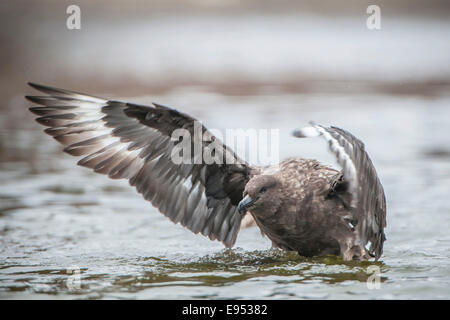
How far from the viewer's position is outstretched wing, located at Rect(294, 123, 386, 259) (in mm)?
4934

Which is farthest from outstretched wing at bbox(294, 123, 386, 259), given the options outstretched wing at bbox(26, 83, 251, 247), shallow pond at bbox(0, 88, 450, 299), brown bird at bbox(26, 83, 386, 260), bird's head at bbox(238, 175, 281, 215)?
outstretched wing at bbox(26, 83, 251, 247)

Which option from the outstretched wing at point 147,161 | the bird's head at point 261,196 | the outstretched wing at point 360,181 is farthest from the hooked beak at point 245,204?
the outstretched wing at point 360,181

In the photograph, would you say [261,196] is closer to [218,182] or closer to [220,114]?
[218,182]

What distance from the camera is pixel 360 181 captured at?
5.11m

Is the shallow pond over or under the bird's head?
under

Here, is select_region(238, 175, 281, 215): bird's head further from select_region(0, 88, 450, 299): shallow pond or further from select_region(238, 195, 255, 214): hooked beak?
select_region(0, 88, 450, 299): shallow pond

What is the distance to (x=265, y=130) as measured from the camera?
36.0 feet

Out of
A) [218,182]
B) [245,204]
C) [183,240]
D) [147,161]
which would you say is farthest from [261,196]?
[183,240]

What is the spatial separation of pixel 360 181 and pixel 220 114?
6.96m

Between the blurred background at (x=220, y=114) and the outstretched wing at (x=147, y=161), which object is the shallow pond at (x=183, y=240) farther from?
the outstretched wing at (x=147, y=161)

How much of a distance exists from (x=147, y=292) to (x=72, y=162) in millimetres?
4886

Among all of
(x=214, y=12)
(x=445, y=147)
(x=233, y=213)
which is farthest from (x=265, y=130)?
(x=214, y=12)

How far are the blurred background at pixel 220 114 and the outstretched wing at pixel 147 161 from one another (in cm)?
40

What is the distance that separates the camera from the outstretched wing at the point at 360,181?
4.93m
